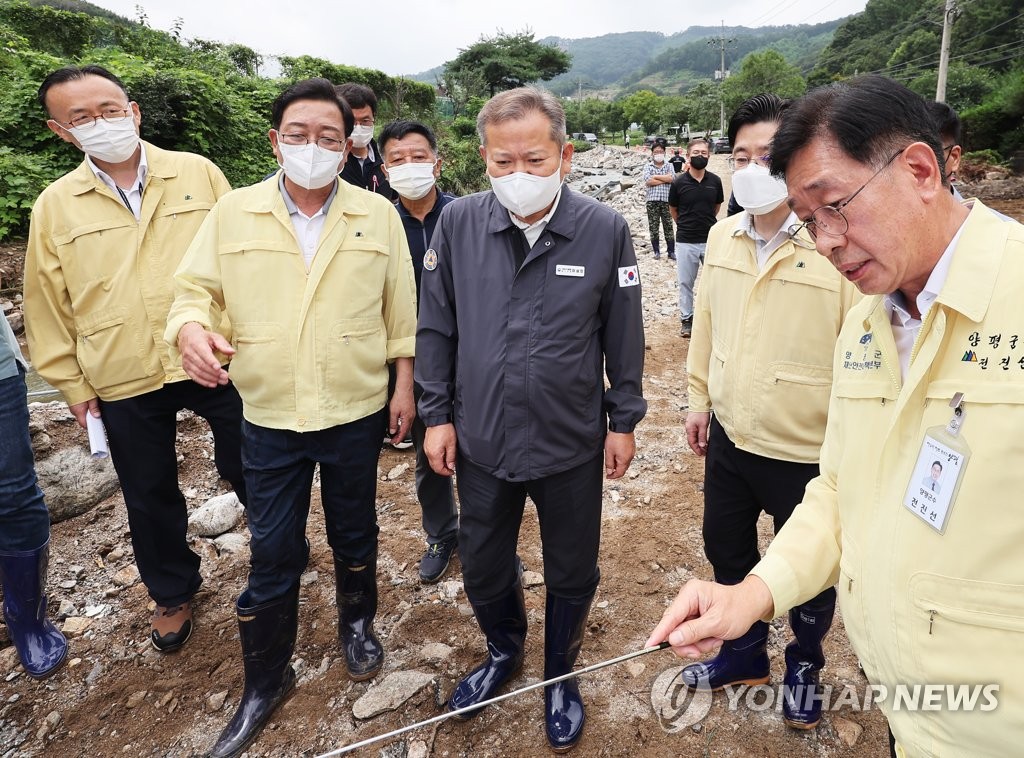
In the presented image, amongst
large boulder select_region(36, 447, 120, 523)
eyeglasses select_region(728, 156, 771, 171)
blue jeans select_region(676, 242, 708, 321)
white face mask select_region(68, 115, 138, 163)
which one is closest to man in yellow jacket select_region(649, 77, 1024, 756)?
eyeglasses select_region(728, 156, 771, 171)

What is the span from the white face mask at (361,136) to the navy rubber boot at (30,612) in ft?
8.73

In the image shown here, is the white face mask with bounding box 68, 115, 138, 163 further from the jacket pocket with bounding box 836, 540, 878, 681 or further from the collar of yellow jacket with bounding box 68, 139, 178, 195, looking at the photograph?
the jacket pocket with bounding box 836, 540, 878, 681

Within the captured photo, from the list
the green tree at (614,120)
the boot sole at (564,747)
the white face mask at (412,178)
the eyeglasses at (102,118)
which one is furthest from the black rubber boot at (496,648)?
the green tree at (614,120)

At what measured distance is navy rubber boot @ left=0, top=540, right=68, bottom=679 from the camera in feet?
8.11

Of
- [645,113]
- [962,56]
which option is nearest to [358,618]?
[962,56]

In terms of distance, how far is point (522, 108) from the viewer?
1.98 metres

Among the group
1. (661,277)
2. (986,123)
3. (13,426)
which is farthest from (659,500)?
(986,123)

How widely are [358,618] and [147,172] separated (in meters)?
2.13

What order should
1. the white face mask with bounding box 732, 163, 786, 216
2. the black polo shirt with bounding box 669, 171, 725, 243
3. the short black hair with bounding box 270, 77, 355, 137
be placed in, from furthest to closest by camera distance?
the black polo shirt with bounding box 669, 171, 725, 243
the short black hair with bounding box 270, 77, 355, 137
the white face mask with bounding box 732, 163, 786, 216

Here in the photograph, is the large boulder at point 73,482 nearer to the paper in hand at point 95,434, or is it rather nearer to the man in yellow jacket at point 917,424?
the paper in hand at point 95,434

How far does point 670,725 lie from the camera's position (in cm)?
227

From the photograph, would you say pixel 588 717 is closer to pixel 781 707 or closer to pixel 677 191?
pixel 781 707

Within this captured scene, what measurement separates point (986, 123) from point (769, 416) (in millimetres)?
28083

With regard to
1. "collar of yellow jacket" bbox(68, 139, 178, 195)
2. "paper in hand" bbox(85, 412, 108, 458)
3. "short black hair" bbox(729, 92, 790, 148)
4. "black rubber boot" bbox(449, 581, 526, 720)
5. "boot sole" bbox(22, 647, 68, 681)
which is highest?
"short black hair" bbox(729, 92, 790, 148)
